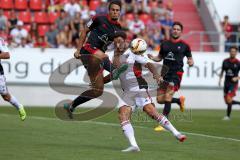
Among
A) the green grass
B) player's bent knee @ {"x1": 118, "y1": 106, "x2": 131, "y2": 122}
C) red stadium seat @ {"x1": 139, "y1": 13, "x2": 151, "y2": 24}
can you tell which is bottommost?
the green grass

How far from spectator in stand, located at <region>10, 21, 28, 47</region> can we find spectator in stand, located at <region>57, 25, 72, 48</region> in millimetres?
1189

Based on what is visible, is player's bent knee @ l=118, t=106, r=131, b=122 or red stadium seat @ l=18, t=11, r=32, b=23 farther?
red stadium seat @ l=18, t=11, r=32, b=23

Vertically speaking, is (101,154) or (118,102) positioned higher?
(101,154)

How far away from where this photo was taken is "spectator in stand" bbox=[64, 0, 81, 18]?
27.1 meters

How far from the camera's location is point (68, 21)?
1054 inches

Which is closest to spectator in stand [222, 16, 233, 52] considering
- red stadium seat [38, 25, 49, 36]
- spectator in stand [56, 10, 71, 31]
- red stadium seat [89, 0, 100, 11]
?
red stadium seat [89, 0, 100, 11]

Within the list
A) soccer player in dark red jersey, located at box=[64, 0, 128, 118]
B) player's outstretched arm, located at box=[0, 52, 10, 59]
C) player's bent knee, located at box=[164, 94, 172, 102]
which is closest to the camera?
player's outstretched arm, located at box=[0, 52, 10, 59]

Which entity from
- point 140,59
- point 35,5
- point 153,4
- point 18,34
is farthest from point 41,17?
point 140,59

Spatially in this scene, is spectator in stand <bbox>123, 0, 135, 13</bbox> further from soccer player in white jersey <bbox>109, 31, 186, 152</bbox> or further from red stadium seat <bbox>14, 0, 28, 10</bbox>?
soccer player in white jersey <bbox>109, 31, 186, 152</bbox>

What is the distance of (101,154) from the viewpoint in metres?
11.6

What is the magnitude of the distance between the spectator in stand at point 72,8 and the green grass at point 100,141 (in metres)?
8.91

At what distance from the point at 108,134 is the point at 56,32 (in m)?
11.9

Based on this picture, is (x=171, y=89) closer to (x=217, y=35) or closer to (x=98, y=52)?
(x=98, y=52)

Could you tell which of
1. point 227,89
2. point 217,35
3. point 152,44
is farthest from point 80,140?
point 217,35
